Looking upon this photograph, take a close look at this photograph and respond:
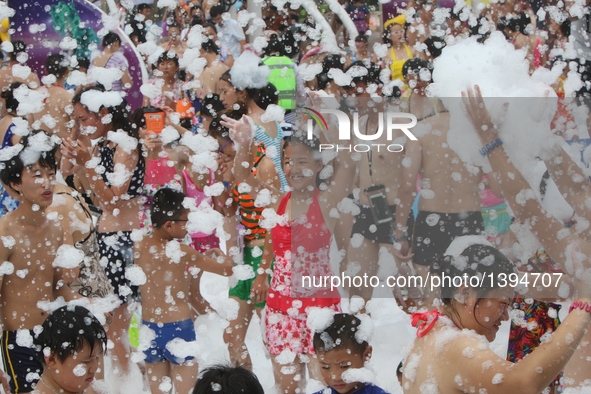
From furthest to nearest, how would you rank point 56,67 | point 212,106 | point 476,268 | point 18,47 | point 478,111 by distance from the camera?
point 18,47
point 56,67
point 212,106
point 478,111
point 476,268

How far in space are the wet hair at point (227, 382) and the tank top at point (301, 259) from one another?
2.36 ft

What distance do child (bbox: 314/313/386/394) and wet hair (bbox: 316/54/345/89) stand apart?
204 centimetres

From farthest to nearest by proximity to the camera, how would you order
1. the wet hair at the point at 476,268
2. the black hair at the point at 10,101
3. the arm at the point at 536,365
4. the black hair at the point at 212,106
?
the black hair at the point at 10,101 → the black hair at the point at 212,106 → the wet hair at the point at 476,268 → the arm at the point at 536,365

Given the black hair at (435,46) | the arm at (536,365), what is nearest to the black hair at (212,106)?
the black hair at (435,46)

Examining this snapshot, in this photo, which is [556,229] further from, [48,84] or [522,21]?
[48,84]

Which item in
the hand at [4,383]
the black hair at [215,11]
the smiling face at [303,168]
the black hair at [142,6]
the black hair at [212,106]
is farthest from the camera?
the black hair at [142,6]

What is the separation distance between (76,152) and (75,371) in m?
1.28

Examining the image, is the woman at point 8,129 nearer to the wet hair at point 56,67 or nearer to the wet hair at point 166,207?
the wet hair at point 166,207

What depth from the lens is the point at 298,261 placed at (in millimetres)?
2504

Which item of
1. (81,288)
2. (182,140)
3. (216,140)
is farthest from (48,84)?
(81,288)

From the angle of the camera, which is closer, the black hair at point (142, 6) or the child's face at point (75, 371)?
the child's face at point (75, 371)

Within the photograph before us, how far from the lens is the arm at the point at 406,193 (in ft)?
9.12

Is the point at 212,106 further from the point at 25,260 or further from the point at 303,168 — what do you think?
the point at 25,260

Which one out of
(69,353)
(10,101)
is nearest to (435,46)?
(10,101)
